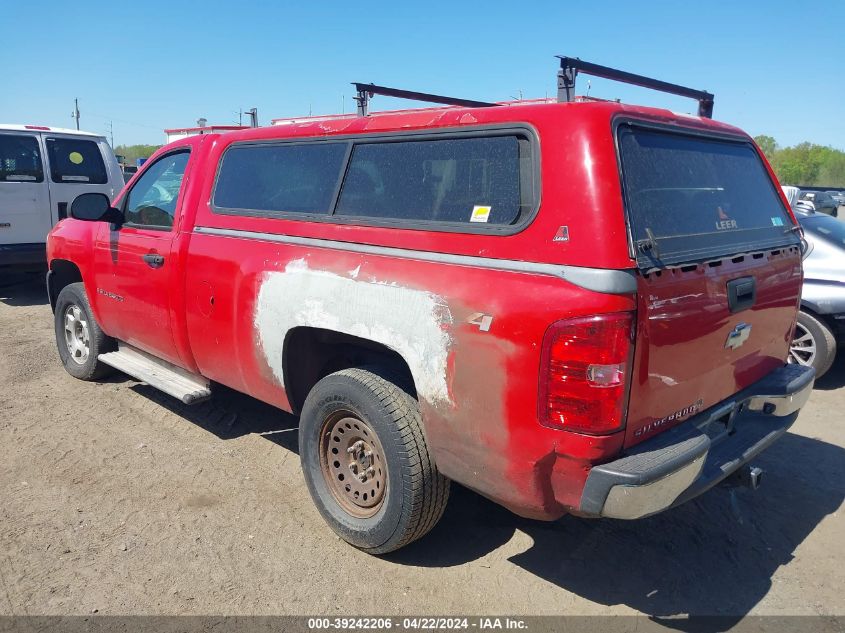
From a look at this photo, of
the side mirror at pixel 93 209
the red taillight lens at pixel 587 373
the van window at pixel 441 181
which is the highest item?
the van window at pixel 441 181

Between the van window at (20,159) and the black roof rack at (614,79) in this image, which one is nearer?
the black roof rack at (614,79)

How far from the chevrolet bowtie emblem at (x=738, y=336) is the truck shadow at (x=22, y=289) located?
8765mm

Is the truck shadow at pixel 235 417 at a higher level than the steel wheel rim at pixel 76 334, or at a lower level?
lower

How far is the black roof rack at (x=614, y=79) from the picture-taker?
2652mm

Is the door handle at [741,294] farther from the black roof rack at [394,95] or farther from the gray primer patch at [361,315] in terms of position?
the black roof rack at [394,95]

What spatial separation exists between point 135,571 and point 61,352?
11.1 ft

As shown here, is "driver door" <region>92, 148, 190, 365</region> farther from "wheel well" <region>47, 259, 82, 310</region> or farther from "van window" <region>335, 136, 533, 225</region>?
"van window" <region>335, 136, 533, 225</region>

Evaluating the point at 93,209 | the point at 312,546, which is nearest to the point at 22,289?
the point at 93,209

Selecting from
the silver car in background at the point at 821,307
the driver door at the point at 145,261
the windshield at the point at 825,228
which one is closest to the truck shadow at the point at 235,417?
the driver door at the point at 145,261

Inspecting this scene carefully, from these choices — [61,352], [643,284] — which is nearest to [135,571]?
[643,284]

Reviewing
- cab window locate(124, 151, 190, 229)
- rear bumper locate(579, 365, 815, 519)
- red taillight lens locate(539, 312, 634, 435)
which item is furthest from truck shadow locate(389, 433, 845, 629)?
cab window locate(124, 151, 190, 229)

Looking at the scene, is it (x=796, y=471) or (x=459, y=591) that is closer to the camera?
(x=459, y=591)

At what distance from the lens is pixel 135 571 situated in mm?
3051

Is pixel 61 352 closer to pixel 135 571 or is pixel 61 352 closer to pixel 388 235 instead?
pixel 135 571
